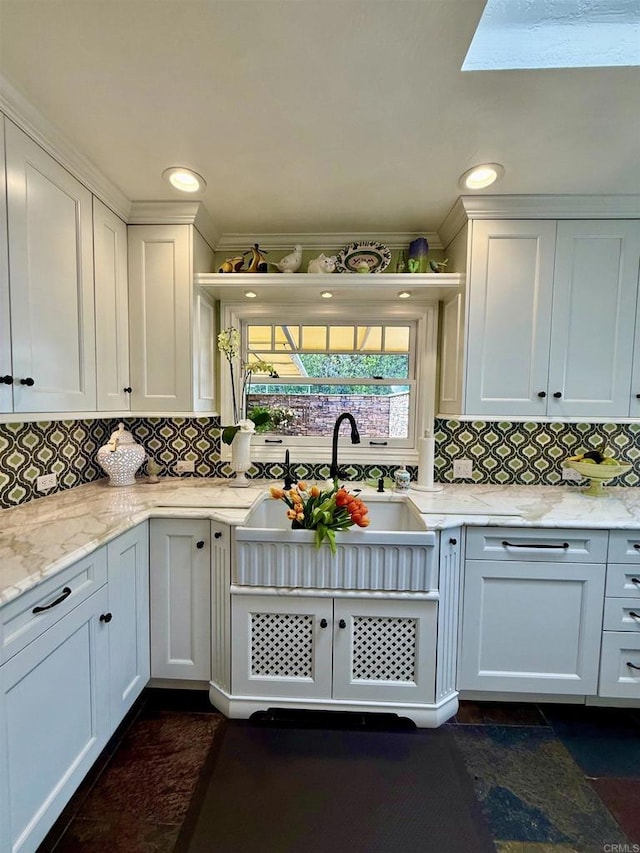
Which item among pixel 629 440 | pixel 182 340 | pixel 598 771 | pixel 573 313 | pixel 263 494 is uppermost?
pixel 573 313

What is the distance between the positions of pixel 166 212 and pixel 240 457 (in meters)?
1.39

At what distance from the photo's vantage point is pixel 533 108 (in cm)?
127

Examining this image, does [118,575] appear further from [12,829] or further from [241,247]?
[241,247]

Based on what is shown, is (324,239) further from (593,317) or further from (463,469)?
(463,469)

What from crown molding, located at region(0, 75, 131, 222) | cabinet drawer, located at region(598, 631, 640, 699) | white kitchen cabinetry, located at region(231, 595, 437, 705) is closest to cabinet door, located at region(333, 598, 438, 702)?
white kitchen cabinetry, located at region(231, 595, 437, 705)

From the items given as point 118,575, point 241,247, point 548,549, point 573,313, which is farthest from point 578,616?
point 241,247

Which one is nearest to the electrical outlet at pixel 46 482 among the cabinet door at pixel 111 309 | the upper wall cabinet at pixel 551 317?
the cabinet door at pixel 111 309

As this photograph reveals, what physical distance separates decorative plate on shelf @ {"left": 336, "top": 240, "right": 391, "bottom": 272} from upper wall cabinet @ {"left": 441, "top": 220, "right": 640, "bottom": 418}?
478 millimetres

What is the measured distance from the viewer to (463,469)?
2.24m

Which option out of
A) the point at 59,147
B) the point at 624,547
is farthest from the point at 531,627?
the point at 59,147

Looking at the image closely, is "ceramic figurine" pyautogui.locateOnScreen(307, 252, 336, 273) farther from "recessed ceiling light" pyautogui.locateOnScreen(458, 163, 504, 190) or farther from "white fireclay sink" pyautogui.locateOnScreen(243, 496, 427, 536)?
"white fireclay sink" pyautogui.locateOnScreen(243, 496, 427, 536)

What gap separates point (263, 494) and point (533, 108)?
199 cm

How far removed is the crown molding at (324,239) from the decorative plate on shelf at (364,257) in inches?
5.7

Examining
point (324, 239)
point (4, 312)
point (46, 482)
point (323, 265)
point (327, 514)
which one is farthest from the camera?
point (324, 239)
